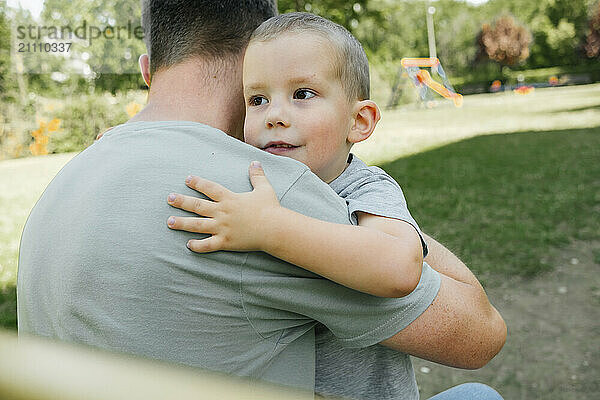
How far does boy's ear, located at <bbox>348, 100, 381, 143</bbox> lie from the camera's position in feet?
5.69

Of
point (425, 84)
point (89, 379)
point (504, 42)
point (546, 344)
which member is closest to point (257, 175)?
point (89, 379)

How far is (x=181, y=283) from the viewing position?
1.18 metres

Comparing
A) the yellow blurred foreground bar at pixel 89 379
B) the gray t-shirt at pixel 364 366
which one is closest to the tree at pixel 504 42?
the gray t-shirt at pixel 364 366

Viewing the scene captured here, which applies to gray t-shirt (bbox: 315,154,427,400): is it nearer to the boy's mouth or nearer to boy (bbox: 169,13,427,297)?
boy (bbox: 169,13,427,297)

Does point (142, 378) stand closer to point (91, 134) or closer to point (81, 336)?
point (81, 336)

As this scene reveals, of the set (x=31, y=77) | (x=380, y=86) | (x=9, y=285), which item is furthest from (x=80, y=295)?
(x=380, y=86)

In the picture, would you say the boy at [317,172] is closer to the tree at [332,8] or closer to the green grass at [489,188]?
the green grass at [489,188]

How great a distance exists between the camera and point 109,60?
23.0 m

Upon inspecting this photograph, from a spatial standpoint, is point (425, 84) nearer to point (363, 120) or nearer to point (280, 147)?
point (363, 120)

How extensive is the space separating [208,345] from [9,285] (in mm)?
5226

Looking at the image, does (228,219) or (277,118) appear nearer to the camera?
(228,219)

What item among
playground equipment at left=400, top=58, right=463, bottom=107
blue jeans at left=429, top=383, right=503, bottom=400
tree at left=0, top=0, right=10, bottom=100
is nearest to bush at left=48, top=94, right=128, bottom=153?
tree at left=0, top=0, right=10, bottom=100

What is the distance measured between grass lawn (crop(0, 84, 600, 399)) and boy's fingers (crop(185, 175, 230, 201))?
3.35 metres

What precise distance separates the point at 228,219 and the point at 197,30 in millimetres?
736
